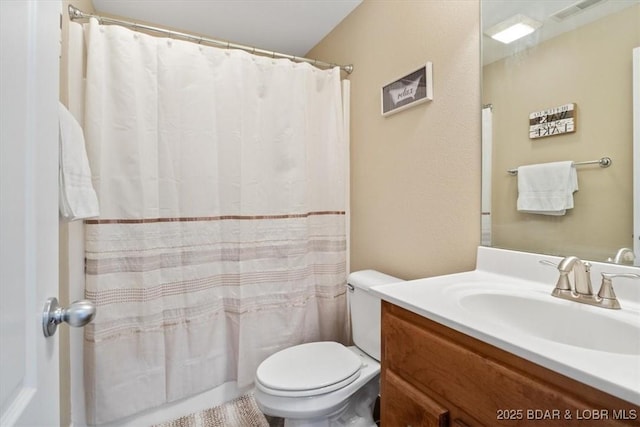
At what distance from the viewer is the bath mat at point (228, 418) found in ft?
5.03

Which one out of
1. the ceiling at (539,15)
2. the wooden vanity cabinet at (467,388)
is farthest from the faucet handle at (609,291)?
the ceiling at (539,15)

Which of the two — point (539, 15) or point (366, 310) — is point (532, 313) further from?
point (539, 15)

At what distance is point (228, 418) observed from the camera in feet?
5.17

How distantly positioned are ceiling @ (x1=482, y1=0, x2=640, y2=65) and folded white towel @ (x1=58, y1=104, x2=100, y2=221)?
1.44 metres

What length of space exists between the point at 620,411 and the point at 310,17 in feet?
6.94

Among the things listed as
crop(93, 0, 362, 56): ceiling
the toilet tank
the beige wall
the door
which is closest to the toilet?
the toilet tank

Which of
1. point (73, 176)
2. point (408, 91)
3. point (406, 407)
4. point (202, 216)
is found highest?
point (408, 91)

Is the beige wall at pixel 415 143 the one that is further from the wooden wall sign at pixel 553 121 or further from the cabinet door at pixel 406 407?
the cabinet door at pixel 406 407

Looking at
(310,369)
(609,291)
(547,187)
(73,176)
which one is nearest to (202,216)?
(73,176)

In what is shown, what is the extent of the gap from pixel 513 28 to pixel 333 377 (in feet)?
4.82

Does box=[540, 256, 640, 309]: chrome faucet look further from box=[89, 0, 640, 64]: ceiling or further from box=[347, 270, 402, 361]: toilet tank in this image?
box=[89, 0, 640, 64]: ceiling

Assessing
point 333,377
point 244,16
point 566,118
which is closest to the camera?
point 566,118

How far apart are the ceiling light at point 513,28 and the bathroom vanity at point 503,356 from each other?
2.48 feet

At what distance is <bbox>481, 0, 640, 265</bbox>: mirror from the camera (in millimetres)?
841
